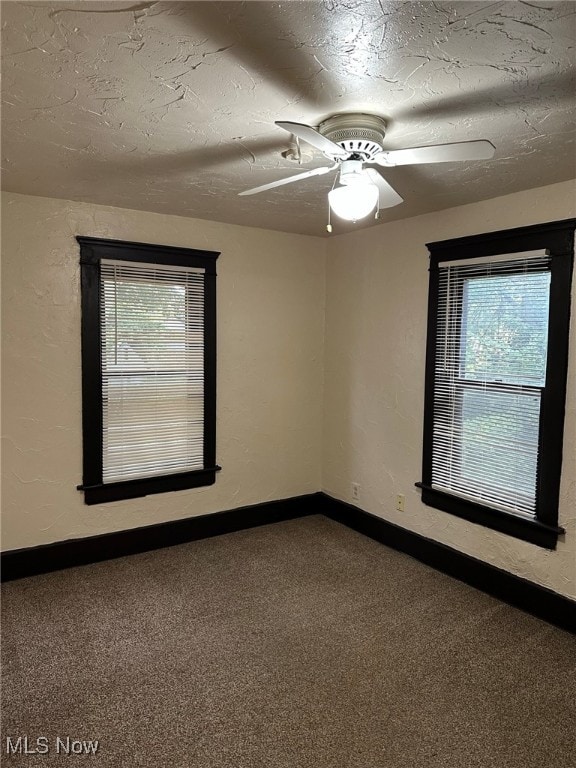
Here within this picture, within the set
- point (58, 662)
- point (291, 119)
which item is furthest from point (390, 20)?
point (58, 662)

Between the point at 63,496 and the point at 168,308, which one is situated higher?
the point at 168,308

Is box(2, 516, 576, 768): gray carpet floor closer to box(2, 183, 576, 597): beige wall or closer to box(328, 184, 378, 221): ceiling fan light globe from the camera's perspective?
box(2, 183, 576, 597): beige wall

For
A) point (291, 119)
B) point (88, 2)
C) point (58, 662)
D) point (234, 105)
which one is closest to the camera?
point (88, 2)

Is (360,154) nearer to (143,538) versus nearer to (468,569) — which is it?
(468,569)

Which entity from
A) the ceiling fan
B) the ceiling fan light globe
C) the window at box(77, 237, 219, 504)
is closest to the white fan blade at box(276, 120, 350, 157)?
the ceiling fan

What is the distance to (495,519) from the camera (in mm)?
3240

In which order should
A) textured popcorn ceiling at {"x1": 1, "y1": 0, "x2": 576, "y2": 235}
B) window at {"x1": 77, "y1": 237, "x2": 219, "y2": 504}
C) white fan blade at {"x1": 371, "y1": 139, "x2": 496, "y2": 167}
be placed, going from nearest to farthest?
textured popcorn ceiling at {"x1": 1, "y1": 0, "x2": 576, "y2": 235} < white fan blade at {"x1": 371, "y1": 139, "x2": 496, "y2": 167} < window at {"x1": 77, "y1": 237, "x2": 219, "y2": 504}

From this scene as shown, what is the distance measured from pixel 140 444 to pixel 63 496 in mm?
607

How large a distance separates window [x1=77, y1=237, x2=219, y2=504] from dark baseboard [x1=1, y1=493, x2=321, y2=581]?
29 cm

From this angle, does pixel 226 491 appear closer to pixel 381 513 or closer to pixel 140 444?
pixel 140 444

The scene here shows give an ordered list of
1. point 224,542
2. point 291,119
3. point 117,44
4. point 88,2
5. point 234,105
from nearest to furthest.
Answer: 1. point 88,2
2. point 117,44
3. point 234,105
4. point 291,119
5. point 224,542

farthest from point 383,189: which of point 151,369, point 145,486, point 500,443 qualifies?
point 145,486

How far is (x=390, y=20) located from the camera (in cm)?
142

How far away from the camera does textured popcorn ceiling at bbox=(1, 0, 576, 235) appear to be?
142 centimetres
